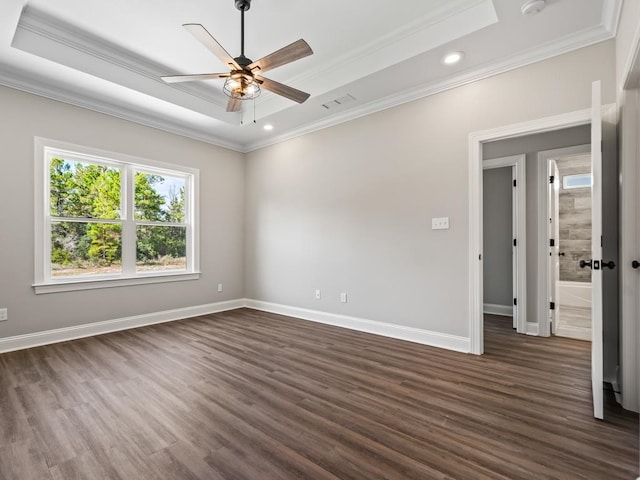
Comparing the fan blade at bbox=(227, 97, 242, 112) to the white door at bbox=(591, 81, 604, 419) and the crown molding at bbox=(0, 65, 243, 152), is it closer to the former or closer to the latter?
the crown molding at bbox=(0, 65, 243, 152)

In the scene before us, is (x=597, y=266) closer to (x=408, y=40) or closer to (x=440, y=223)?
(x=440, y=223)

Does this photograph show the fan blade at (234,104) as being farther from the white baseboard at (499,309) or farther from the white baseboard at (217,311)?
the white baseboard at (499,309)

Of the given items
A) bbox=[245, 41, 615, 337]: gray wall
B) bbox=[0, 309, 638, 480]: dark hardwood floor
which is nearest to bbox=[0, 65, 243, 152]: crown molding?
bbox=[245, 41, 615, 337]: gray wall

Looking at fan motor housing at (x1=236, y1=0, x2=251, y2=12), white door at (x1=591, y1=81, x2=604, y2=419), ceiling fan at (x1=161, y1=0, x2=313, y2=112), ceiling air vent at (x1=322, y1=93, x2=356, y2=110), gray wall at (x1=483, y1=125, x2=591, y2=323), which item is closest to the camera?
white door at (x1=591, y1=81, x2=604, y2=419)

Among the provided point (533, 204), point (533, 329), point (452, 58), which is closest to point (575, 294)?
point (533, 329)

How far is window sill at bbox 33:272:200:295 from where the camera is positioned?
3.58m

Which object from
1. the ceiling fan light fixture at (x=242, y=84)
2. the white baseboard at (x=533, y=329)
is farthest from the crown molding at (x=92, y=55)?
the white baseboard at (x=533, y=329)

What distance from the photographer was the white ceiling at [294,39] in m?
2.60

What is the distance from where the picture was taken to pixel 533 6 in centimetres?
232

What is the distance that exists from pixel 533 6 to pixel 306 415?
334cm

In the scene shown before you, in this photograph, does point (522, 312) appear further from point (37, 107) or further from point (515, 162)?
point (37, 107)

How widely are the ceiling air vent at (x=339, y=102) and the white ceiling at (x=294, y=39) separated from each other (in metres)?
0.04

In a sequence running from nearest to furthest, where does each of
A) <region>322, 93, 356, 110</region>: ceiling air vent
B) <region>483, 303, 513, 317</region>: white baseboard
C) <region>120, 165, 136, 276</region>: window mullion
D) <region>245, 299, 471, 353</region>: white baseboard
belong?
<region>245, 299, 471, 353</region>: white baseboard, <region>322, 93, 356, 110</region>: ceiling air vent, <region>120, 165, 136, 276</region>: window mullion, <region>483, 303, 513, 317</region>: white baseboard

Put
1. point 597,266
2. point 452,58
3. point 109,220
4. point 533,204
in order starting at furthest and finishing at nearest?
1. point 109,220
2. point 533,204
3. point 452,58
4. point 597,266
